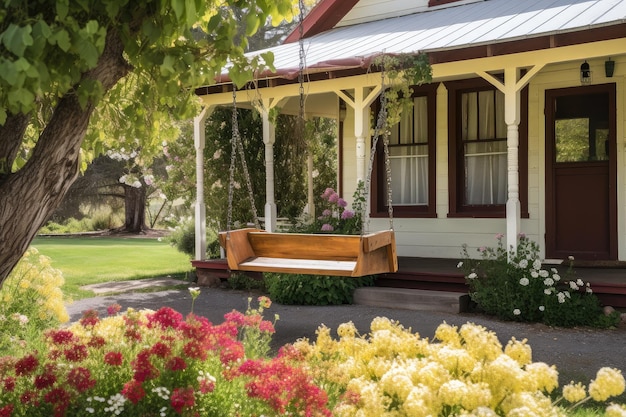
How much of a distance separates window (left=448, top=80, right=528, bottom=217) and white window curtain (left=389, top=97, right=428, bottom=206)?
533 millimetres

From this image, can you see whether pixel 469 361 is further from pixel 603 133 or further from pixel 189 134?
pixel 189 134

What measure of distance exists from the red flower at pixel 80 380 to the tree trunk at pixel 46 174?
52 centimetres

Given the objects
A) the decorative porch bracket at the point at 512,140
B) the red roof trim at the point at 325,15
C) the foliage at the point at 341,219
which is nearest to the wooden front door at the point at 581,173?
the decorative porch bracket at the point at 512,140

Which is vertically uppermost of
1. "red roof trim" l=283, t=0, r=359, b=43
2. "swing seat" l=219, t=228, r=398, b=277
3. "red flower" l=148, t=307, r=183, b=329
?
"red roof trim" l=283, t=0, r=359, b=43

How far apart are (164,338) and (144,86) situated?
4.06 feet

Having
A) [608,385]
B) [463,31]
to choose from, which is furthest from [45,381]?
[463,31]

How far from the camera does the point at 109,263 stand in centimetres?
1625

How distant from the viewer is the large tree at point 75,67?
268 centimetres

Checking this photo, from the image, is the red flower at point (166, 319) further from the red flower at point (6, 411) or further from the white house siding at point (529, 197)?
the white house siding at point (529, 197)

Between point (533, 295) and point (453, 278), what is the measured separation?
1281mm

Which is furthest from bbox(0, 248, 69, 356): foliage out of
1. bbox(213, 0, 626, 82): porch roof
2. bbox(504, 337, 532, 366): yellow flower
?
bbox(504, 337, 532, 366): yellow flower

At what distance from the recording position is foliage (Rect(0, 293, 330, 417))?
317 centimetres

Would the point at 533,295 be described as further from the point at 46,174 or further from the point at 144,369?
the point at 46,174

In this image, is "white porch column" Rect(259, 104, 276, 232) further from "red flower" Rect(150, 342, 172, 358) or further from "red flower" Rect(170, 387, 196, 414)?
"red flower" Rect(170, 387, 196, 414)
